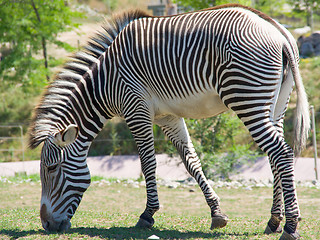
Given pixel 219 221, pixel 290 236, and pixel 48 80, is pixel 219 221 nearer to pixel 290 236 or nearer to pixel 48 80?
pixel 290 236

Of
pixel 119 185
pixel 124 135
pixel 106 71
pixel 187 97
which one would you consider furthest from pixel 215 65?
pixel 124 135

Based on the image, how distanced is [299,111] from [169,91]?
1.76 m

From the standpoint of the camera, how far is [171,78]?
5.37 m

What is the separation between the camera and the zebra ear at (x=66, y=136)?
5.00m

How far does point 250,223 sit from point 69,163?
298 cm

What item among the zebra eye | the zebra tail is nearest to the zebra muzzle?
the zebra eye

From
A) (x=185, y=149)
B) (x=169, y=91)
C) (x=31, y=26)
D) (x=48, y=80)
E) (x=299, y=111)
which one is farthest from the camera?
(x=31, y=26)

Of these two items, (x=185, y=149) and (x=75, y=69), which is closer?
(x=75, y=69)

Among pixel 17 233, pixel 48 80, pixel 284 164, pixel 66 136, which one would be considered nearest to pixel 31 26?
pixel 48 80

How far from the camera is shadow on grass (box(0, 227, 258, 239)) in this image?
5.01 metres

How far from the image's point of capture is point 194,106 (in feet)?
17.8

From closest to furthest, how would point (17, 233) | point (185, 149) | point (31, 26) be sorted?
point (17, 233) < point (185, 149) < point (31, 26)

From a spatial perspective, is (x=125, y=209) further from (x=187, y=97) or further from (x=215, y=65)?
(x=215, y=65)

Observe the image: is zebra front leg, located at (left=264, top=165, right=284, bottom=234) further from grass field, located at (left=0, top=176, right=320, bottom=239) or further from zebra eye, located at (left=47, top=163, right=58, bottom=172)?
zebra eye, located at (left=47, top=163, right=58, bottom=172)
